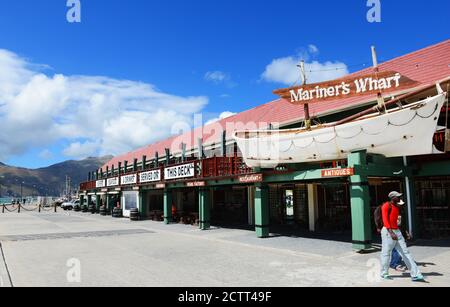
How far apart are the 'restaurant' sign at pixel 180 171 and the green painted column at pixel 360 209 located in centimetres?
1029

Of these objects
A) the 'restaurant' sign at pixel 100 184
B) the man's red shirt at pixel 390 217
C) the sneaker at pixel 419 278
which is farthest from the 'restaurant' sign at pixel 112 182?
the sneaker at pixel 419 278

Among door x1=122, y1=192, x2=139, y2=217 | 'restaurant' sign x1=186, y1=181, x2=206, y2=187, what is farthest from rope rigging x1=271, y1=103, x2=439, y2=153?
door x1=122, y1=192, x2=139, y2=217

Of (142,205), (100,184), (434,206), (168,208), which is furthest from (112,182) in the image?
(434,206)

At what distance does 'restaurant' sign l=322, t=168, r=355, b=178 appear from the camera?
11740 millimetres

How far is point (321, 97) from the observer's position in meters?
13.1

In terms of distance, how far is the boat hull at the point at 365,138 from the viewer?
36.3ft

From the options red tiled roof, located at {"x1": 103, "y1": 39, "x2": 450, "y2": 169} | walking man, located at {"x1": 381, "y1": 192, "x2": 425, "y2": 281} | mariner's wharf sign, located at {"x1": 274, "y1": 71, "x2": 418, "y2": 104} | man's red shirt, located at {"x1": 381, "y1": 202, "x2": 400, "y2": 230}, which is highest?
red tiled roof, located at {"x1": 103, "y1": 39, "x2": 450, "y2": 169}

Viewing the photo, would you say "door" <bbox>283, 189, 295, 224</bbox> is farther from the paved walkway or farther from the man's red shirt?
the man's red shirt

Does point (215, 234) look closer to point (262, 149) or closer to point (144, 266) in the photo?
point (262, 149)

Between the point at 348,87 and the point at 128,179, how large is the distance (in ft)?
74.7

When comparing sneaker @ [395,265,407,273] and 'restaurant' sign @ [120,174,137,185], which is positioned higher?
'restaurant' sign @ [120,174,137,185]

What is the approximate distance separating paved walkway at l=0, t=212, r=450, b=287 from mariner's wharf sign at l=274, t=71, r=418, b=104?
5.02 metres

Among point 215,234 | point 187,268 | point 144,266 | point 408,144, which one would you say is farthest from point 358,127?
point 215,234
